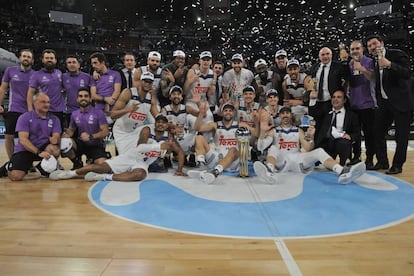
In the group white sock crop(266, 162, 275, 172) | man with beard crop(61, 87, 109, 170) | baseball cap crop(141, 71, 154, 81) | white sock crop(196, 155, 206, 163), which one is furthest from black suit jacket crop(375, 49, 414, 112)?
man with beard crop(61, 87, 109, 170)

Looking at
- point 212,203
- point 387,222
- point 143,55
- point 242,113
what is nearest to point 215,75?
point 242,113

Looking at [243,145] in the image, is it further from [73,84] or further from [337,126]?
[73,84]

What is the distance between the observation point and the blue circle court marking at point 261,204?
2846mm

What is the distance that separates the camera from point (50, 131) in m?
4.84

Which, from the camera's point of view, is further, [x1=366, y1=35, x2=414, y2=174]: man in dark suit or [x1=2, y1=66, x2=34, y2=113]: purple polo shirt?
[x1=2, y1=66, x2=34, y2=113]: purple polo shirt

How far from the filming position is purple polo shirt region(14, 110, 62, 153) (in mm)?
4664

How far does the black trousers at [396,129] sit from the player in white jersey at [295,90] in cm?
102

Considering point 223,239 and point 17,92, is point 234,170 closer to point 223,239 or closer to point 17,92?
point 223,239

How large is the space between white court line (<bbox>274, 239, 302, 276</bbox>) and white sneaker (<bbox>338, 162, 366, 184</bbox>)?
191 cm

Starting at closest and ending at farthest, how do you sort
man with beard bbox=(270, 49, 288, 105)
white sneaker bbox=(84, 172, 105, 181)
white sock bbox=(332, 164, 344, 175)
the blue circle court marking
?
the blue circle court marking → white sock bbox=(332, 164, 344, 175) → white sneaker bbox=(84, 172, 105, 181) → man with beard bbox=(270, 49, 288, 105)

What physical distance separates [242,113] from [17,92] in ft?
10.3

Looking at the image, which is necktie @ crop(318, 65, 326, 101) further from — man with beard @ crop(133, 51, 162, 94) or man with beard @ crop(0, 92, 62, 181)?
man with beard @ crop(0, 92, 62, 181)

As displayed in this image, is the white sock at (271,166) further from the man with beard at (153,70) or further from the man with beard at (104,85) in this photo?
the man with beard at (104,85)

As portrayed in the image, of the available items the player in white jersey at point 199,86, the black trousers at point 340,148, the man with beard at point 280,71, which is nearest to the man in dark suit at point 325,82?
the black trousers at point 340,148
